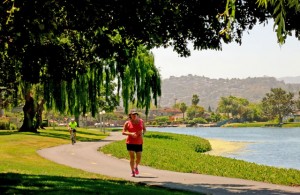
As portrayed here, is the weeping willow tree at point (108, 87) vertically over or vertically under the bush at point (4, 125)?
over

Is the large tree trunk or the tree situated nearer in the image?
the tree

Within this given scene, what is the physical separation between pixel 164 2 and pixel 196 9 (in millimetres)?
875

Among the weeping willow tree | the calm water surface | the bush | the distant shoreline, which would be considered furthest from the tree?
the bush

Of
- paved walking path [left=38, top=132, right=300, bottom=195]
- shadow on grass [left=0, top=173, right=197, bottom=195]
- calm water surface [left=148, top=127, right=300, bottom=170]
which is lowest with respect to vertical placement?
calm water surface [left=148, top=127, right=300, bottom=170]

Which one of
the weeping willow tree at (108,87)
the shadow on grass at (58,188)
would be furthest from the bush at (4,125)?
the shadow on grass at (58,188)

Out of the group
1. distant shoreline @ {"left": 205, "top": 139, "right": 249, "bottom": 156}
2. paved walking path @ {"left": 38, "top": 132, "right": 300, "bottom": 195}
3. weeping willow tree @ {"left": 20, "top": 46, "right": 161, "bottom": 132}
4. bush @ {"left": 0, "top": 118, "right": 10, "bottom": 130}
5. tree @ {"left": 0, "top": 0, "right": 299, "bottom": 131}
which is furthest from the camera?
bush @ {"left": 0, "top": 118, "right": 10, "bottom": 130}

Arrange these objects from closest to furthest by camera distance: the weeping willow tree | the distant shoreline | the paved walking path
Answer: the paved walking path
the weeping willow tree
the distant shoreline

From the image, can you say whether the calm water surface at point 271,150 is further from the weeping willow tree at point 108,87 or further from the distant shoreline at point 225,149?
the weeping willow tree at point 108,87

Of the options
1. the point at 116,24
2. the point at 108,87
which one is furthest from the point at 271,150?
the point at 116,24

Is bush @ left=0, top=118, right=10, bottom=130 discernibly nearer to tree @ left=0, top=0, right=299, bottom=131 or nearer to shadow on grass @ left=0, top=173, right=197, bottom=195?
tree @ left=0, top=0, right=299, bottom=131

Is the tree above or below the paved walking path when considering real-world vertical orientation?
above

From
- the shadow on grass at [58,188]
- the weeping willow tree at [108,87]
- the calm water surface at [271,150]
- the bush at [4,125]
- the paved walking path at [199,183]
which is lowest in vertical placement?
the calm water surface at [271,150]

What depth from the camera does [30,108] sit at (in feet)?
169

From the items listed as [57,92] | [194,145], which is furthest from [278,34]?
[194,145]
